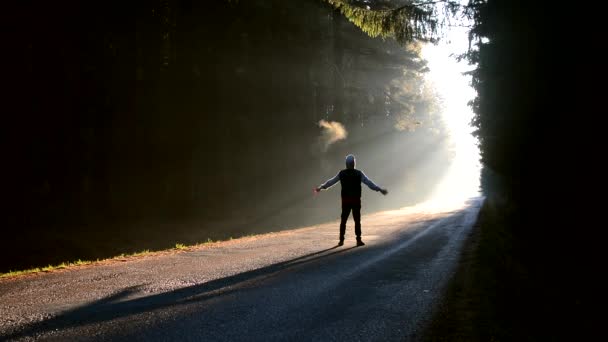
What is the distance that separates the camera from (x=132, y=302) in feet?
17.1

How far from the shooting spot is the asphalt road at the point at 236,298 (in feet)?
13.7

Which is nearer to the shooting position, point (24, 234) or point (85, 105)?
point (24, 234)

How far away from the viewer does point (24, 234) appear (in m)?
17.5

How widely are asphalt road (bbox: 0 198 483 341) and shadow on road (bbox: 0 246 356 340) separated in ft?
0.04

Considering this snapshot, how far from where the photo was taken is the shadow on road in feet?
14.3

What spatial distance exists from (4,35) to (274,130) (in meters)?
13.7

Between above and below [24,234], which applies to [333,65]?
above

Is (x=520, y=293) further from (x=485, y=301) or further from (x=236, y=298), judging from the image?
(x=236, y=298)

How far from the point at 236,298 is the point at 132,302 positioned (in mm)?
1106

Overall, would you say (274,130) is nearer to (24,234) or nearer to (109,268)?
(24,234)

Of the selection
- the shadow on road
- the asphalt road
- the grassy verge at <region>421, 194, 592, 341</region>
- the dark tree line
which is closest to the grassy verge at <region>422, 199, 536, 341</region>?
the grassy verge at <region>421, 194, 592, 341</region>

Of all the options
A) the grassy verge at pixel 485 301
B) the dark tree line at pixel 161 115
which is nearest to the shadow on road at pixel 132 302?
the grassy verge at pixel 485 301

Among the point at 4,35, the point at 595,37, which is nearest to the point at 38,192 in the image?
the point at 4,35

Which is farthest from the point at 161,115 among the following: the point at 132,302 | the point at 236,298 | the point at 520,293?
the point at 520,293
